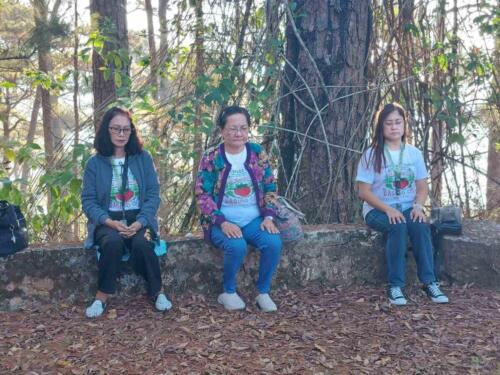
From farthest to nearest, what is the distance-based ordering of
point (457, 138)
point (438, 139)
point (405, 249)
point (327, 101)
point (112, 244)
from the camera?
point (438, 139) < point (457, 138) < point (327, 101) < point (405, 249) < point (112, 244)

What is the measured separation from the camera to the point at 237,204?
389cm

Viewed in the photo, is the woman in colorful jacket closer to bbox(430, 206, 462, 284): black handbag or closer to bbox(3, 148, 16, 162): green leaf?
bbox(430, 206, 462, 284): black handbag

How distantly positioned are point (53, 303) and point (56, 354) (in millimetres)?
761

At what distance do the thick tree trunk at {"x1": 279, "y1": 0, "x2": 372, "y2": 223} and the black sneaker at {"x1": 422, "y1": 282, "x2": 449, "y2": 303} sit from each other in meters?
1.24

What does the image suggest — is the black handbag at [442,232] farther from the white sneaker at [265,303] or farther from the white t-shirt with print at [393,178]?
the white sneaker at [265,303]

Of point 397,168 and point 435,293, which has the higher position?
point 397,168

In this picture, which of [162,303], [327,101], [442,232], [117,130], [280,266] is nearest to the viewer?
[162,303]

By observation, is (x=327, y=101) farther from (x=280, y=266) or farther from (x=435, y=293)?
(x=435, y=293)

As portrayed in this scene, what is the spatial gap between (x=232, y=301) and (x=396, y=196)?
4.41 ft

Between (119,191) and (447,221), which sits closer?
(119,191)

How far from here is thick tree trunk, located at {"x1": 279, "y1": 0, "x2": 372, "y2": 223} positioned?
495 cm

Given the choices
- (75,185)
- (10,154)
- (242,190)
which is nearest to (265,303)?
(242,190)

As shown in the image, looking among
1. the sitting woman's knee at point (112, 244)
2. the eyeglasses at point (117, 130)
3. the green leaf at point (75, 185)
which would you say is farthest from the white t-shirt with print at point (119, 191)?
the green leaf at point (75, 185)

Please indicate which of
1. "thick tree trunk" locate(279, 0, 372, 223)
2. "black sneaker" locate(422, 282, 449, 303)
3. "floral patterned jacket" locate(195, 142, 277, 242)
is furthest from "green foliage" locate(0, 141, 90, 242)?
"black sneaker" locate(422, 282, 449, 303)
